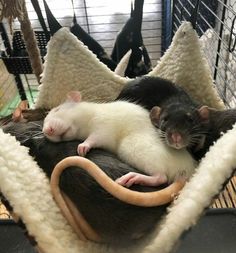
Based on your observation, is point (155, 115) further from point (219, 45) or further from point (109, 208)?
point (219, 45)

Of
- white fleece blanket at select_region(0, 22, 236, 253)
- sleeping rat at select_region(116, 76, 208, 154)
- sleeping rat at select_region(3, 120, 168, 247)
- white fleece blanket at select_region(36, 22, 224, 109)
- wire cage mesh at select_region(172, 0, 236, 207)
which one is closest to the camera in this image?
white fleece blanket at select_region(0, 22, 236, 253)

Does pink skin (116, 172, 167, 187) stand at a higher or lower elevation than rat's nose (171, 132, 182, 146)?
lower

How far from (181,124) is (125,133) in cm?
13

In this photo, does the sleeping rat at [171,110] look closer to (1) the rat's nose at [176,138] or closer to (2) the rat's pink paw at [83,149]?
(1) the rat's nose at [176,138]

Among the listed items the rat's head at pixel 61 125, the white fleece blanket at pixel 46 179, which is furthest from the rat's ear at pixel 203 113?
the rat's head at pixel 61 125

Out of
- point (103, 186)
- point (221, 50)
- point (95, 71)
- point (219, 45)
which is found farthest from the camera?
point (221, 50)

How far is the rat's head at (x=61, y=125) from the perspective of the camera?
89 cm

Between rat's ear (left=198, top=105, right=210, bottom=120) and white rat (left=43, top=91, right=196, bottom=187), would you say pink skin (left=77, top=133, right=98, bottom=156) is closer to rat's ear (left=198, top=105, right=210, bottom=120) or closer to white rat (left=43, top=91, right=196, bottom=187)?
white rat (left=43, top=91, right=196, bottom=187)

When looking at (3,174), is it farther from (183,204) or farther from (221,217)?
(221,217)

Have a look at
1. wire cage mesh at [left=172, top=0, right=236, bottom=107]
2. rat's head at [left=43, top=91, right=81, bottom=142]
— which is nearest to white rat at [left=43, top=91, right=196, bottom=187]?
rat's head at [left=43, top=91, right=81, bottom=142]

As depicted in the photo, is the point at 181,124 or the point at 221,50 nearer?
the point at 181,124

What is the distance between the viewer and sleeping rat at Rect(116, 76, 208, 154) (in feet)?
2.64

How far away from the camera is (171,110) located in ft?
2.91

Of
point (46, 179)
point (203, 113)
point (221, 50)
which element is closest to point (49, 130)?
point (46, 179)
